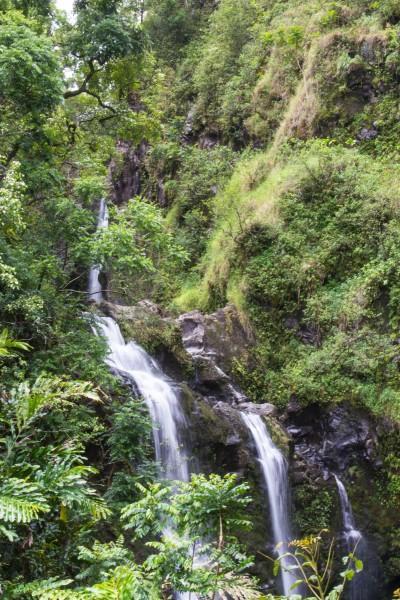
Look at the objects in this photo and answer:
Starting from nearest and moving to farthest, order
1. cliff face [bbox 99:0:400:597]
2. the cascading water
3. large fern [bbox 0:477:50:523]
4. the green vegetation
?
large fern [bbox 0:477:50:523], the green vegetation, the cascading water, cliff face [bbox 99:0:400:597]

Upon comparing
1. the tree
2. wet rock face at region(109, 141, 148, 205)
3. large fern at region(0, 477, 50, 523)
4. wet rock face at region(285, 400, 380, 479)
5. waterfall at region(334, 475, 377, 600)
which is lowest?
waterfall at region(334, 475, 377, 600)

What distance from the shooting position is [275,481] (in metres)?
9.25

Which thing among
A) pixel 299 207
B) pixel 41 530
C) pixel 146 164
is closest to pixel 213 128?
pixel 146 164

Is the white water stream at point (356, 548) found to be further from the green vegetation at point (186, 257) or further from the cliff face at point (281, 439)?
the green vegetation at point (186, 257)

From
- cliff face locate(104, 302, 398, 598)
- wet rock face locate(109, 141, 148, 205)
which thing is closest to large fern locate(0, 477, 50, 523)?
cliff face locate(104, 302, 398, 598)

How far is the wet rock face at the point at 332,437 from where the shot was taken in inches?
395

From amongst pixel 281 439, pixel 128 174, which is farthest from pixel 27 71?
pixel 128 174

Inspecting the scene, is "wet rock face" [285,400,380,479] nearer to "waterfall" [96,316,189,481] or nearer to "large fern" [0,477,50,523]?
"waterfall" [96,316,189,481]

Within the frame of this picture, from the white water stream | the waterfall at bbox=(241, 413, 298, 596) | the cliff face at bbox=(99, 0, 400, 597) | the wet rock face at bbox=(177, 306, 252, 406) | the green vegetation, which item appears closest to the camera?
the green vegetation

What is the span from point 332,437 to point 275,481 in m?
1.72

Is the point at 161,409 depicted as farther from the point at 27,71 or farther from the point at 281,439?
the point at 27,71

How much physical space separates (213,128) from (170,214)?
381 centimetres

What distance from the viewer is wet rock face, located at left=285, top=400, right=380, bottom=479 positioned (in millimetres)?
10023

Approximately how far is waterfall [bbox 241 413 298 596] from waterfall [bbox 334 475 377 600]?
3.60ft
